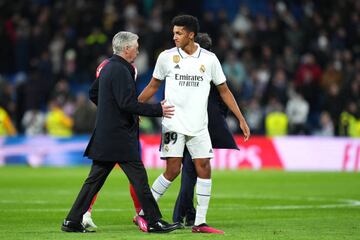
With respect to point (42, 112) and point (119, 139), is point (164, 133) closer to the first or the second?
point (119, 139)

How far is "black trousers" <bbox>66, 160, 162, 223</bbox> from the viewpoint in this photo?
11102 millimetres

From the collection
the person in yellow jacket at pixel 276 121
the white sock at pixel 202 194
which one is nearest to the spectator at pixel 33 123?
the person in yellow jacket at pixel 276 121

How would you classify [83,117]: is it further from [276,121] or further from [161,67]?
[161,67]

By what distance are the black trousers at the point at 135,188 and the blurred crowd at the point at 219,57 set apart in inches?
704

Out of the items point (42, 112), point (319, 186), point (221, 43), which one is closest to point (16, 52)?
point (42, 112)

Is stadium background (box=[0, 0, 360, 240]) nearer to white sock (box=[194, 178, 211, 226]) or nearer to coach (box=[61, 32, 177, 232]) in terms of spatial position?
white sock (box=[194, 178, 211, 226])

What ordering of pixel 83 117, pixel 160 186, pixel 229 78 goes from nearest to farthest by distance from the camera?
pixel 160 186 → pixel 83 117 → pixel 229 78

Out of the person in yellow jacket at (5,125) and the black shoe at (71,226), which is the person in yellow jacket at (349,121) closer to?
the person in yellow jacket at (5,125)

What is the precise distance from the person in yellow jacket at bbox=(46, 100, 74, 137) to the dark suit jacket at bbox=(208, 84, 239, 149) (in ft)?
57.8

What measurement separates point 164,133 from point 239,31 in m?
21.6

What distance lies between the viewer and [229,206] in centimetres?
1529

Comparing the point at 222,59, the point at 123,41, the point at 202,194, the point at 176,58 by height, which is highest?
the point at 222,59

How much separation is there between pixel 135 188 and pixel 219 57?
2001 centimetres

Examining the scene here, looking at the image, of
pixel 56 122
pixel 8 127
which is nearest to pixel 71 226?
pixel 8 127
